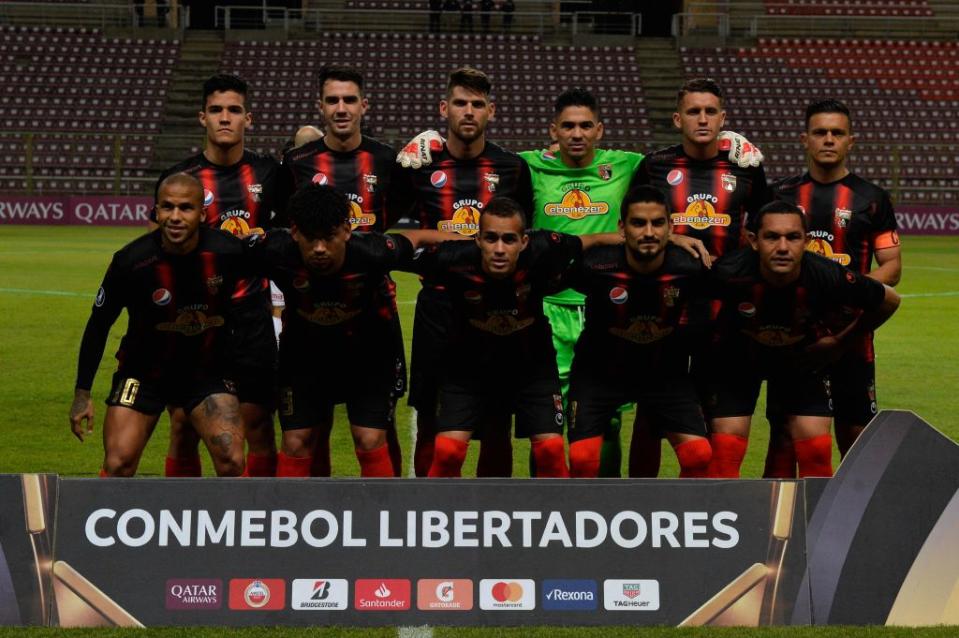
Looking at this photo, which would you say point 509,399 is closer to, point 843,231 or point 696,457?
point 696,457

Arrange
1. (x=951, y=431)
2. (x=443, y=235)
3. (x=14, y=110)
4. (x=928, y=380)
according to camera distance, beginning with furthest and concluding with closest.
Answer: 1. (x=14, y=110)
2. (x=928, y=380)
3. (x=951, y=431)
4. (x=443, y=235)

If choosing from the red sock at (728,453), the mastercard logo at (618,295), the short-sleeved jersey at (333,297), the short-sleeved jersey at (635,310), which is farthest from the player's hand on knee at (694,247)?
the short-sleeved jersey at (333,297)

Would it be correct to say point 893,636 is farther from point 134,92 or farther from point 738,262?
point 134,92

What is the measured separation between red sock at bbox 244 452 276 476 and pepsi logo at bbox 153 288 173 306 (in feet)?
3.16

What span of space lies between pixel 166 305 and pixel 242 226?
77 cm

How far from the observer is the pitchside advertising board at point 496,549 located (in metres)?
3.97

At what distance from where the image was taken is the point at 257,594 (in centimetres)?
397

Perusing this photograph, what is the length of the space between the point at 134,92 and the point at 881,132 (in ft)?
61.9

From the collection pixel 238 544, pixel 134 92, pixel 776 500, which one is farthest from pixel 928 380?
pixel 134 92

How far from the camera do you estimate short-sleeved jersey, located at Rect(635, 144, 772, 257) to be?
5.80m

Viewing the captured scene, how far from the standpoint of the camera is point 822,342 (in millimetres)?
5332

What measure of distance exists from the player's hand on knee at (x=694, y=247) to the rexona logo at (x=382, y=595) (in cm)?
203

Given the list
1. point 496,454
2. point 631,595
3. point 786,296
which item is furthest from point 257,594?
point 786,296

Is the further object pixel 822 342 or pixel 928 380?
pixel 928 380
